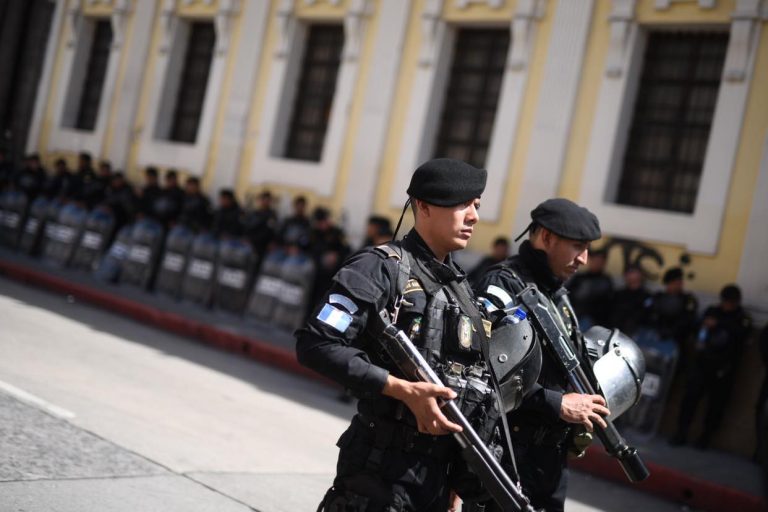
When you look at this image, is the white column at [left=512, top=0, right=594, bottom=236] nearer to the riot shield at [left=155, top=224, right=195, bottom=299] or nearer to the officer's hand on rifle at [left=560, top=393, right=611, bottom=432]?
the riot shield at [left=155, top=224, right=195, bottom=299]

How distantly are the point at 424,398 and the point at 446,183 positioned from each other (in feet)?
2.48

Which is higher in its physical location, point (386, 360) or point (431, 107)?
point (431, 107)

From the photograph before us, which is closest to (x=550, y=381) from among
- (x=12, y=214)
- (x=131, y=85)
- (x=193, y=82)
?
(x=193, y=82)

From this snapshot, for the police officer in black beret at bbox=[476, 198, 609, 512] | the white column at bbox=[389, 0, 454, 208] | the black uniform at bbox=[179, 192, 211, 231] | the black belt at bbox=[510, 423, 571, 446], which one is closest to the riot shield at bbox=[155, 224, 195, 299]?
the black uniform at bbox=[179, 192, 211, 231]

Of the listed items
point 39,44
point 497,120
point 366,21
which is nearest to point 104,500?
point 497,120

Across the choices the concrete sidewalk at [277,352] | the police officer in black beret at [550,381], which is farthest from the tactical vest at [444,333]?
the concrete sidewalk at [277,352]

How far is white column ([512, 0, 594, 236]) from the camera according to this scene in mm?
12375

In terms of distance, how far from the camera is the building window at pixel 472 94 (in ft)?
45.2

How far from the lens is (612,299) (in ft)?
35.4

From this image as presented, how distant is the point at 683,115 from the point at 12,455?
9.24 meters

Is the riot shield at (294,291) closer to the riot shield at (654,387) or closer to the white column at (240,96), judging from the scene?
the white column at (240,96)

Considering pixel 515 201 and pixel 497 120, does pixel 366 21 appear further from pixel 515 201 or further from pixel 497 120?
pixel 515 201

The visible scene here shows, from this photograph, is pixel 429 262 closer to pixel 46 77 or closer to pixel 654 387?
pixel 654 387

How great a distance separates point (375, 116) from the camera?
47.6ft
